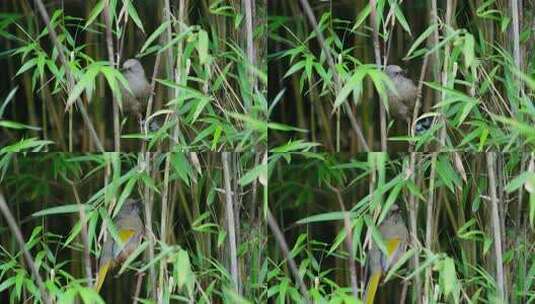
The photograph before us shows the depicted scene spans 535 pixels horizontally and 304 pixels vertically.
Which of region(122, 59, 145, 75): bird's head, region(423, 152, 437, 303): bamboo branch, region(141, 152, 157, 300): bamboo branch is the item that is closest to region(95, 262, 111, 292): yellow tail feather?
region(141, 152, 157, 300): bamboo branch

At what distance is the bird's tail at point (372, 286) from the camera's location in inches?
99.7

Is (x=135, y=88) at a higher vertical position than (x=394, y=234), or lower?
higher

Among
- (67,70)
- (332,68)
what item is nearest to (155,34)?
(67,70)

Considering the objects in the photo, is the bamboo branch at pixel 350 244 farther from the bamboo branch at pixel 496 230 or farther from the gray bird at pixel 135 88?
the gray bird at pixel 135 88

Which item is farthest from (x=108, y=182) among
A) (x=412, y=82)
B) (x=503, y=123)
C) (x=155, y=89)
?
(x=503, y=123)

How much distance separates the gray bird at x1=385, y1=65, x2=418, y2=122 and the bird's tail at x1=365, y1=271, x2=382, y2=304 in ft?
1.52

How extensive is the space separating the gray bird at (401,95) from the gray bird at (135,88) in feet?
2.32

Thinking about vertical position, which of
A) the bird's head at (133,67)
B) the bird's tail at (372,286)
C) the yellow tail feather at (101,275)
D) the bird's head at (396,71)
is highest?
the bird's head at (133,67)

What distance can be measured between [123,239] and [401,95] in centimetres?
91

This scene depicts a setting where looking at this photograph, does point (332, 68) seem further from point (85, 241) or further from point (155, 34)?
point (85, 241)

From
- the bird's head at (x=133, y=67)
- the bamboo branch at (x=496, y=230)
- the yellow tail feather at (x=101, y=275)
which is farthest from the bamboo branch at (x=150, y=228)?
the bamboo branch at (x=496, y=230)

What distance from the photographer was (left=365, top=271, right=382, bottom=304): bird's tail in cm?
253

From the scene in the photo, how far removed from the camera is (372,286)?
2535mm

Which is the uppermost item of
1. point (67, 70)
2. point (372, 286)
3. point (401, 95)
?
point (67, 70)
